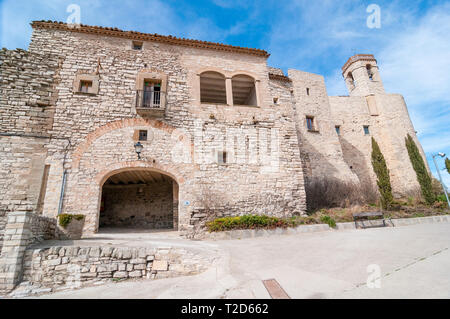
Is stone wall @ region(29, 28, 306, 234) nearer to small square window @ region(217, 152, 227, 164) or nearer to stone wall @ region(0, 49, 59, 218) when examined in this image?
small square window @ region(217, 152, 227, 164)

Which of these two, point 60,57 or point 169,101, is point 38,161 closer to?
point 60,57

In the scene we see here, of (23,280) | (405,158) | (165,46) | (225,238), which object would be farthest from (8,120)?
(405,158)

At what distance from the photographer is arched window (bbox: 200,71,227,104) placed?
11.3 meters

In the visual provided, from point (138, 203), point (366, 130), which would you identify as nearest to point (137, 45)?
point (138, 203)

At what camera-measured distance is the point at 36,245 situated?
4.98 m

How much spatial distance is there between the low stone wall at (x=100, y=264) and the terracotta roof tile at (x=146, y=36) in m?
9.97

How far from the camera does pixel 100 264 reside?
15.5 ft

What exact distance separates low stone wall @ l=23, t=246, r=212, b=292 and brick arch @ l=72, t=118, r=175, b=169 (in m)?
4.32

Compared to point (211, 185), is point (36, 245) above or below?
below

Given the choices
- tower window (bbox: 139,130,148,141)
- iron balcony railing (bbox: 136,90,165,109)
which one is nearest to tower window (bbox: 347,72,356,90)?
iron balcony railing (bbox: 136,90,165,109)

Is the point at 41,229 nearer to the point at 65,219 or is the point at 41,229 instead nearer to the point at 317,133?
the point at 65,219

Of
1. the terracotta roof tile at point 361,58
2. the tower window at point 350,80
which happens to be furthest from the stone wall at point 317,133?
the terracotta roof tile at point 361,58
